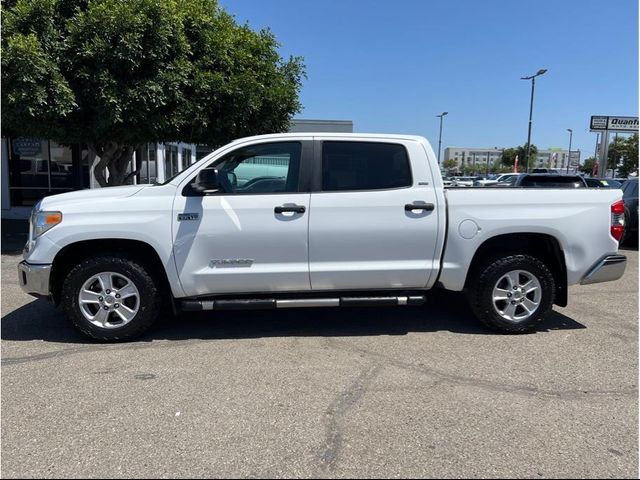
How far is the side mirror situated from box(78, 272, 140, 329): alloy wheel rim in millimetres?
1068

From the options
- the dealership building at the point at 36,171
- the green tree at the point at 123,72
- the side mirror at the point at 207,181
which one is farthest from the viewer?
the dealership building at the point at 36,171

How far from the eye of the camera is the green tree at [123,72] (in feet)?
27.1

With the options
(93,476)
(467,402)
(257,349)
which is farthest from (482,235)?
(93,476)

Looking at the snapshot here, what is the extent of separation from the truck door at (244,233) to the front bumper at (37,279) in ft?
3.86

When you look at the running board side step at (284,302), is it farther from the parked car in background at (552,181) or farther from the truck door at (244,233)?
the parked car in background at (552,181)

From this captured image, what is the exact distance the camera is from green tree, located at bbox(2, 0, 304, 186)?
8.27 metres

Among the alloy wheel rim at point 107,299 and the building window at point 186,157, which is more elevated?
the building window at point 186,157

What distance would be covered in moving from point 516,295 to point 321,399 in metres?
2.46

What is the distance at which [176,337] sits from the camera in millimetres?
5086

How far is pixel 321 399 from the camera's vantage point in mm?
3736

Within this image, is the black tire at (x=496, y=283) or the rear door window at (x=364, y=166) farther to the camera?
the black tire at (x=496, y=283)

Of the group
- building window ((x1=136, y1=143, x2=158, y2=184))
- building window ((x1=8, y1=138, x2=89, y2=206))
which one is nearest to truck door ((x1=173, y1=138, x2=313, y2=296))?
building window ((x1=8, y1=138, x2=89, y2=206))

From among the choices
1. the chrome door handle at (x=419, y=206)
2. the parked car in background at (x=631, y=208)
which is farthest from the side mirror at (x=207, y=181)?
the parked car in background at (x=631, y=208)

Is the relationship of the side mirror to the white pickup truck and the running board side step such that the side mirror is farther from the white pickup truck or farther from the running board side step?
the running board side step
